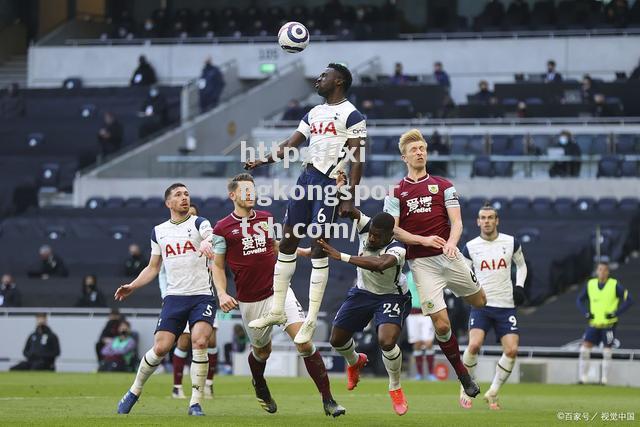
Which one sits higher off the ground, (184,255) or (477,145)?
(477,145)

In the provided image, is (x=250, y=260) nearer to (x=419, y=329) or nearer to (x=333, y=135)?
(x=333, y=135)

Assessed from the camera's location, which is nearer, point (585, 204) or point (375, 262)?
point (375, 262)

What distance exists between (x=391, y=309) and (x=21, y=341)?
56.9 ft

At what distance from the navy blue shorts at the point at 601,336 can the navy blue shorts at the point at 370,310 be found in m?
11.3

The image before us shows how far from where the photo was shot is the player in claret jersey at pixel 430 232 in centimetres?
1492

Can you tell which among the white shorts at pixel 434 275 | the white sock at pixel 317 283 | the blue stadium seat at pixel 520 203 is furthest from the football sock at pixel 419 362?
the white sock at pixel 317 283

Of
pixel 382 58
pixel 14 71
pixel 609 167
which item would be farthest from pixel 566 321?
pixel 14 71

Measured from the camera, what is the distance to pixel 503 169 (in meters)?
35.3

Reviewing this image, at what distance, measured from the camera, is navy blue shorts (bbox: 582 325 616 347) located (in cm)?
2559

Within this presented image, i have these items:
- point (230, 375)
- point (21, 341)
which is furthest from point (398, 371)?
point (21, 341)

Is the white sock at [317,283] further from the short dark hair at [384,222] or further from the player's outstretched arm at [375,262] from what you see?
the short dark hair at [384,222]

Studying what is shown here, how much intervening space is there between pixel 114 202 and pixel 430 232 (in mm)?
23123

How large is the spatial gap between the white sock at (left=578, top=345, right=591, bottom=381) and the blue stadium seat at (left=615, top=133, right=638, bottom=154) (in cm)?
1002

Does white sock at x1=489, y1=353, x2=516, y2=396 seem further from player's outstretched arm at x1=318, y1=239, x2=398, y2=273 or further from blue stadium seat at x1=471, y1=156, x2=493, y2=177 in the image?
blue stadium seat at x1=471, y1=156, x2=493, y2=177
